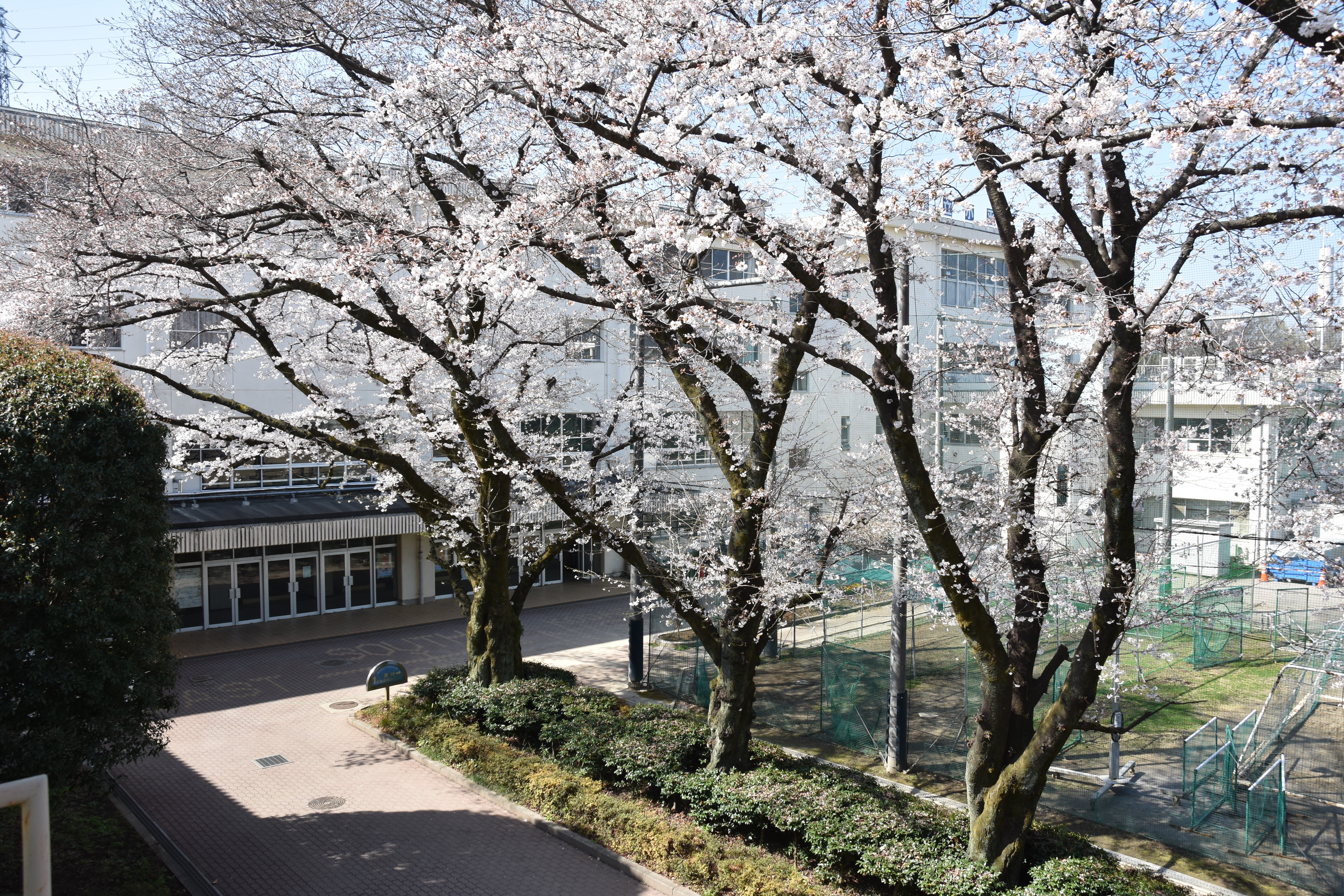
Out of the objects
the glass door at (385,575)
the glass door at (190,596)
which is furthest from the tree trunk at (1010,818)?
the glass door at (385,575)

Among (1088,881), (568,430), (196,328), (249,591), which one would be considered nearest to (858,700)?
(1088,881)

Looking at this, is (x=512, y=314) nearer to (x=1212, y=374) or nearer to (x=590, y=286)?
(x=590, y=286)

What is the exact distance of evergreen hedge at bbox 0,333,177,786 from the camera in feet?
21.8

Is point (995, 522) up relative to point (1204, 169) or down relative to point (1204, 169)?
down

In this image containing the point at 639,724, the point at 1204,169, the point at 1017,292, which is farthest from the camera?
the point at 639,724

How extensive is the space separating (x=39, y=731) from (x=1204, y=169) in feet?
33.6

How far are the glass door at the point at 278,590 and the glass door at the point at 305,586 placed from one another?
0.13 meters

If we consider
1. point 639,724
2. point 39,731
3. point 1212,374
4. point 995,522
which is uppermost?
point 1212,374

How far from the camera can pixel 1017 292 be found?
301 inches

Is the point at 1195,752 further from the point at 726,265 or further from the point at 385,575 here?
the point at 385,575

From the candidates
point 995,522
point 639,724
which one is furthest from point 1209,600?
point 639,724

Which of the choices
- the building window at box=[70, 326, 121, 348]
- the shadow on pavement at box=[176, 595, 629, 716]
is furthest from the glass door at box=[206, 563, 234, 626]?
the building window at box=[70, 326, 121, 348]

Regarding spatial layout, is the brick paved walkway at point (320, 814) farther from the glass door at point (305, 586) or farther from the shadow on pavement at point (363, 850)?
the glass door at point (305, 586)

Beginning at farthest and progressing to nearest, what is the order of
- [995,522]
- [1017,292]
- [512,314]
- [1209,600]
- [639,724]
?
[1209,600]
[512,314]
[639,724]
[995,522]
[1017,292]
